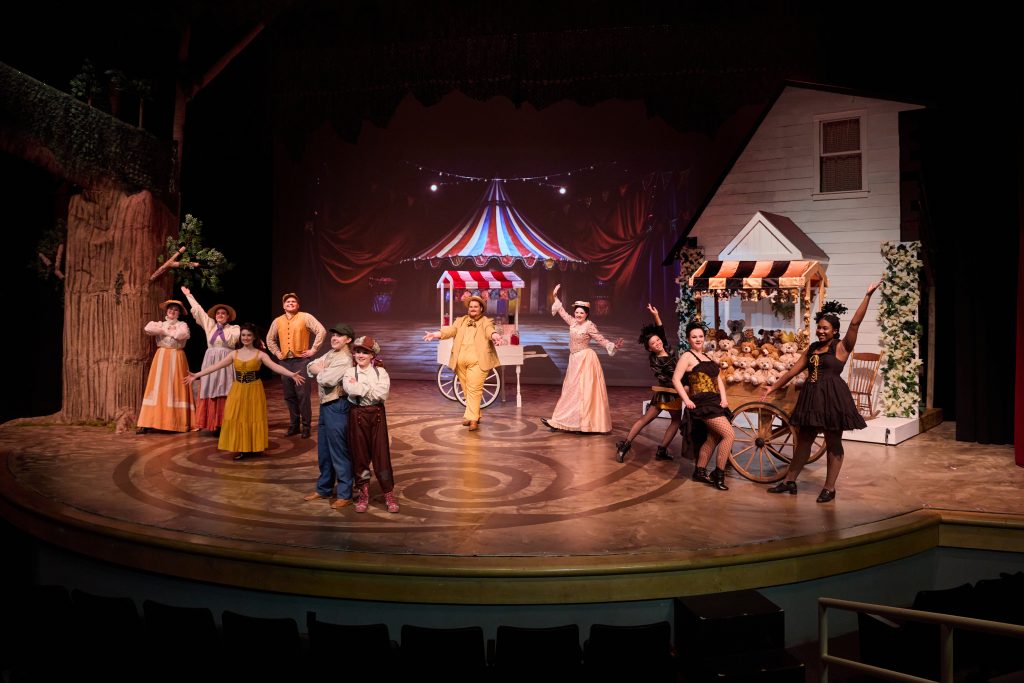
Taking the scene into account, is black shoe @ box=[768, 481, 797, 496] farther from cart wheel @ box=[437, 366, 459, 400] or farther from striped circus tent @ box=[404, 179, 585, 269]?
striped circus tent @ box=[404, 179, 585, 269]

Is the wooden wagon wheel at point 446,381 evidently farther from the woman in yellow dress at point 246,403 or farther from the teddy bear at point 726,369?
the teddy bear at point 726,369

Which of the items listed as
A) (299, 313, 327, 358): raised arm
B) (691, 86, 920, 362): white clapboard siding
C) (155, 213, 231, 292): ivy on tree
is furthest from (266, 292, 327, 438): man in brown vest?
(691, 86, 920, 362): white clapboard siding

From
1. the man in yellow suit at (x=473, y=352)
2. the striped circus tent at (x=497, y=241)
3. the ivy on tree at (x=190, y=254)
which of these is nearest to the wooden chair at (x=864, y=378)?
the man in yellow suit at (x=473, y=352)

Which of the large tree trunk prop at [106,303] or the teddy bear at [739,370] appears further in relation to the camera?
the large tree trunk prop at [106,303]

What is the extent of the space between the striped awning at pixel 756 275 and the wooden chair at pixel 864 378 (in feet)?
3.98

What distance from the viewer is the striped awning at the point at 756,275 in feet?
26.0

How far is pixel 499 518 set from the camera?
16.4 ft

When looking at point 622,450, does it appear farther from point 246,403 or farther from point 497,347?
point 497,347

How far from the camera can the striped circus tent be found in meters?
11.7

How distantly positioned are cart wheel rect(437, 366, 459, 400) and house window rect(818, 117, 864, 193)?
17.6 ft

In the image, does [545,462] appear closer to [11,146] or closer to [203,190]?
[11,146]

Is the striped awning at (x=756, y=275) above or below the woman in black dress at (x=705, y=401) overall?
above

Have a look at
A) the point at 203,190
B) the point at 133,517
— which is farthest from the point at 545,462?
the point at 203,190

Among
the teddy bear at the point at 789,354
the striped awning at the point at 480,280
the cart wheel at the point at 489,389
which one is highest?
the striped awning at the point at 480,280
